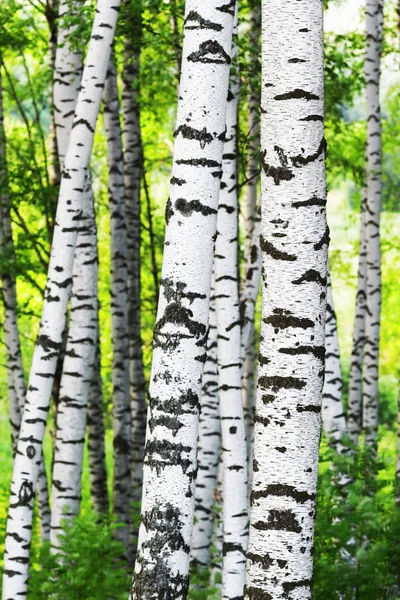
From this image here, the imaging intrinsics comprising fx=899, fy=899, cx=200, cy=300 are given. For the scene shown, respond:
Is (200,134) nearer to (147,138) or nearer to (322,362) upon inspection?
(322,362)

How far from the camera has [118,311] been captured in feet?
37.6

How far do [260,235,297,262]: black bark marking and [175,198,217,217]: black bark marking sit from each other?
1.28 ft

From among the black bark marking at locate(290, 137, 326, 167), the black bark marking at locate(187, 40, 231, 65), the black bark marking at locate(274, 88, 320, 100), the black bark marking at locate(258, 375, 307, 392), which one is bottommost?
the black bark marking at locate(258, 375, 307, 392)

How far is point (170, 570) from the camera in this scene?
3625 millimetres

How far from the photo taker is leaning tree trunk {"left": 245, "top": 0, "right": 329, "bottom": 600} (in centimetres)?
336

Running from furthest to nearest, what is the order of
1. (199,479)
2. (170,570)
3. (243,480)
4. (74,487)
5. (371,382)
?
1. (371,382)
2. (199,479)
3. (74,487)
4. (243,480)
5. (170,570)

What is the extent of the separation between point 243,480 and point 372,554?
1.00 meters

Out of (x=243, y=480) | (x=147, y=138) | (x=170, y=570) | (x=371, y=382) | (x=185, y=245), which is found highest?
(x=147, y=138)

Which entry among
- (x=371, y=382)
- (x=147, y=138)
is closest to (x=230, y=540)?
(x=371, y=382)

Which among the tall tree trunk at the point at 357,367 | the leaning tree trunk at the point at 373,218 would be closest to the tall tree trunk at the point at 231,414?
the tall tree trunk at the point at 357,367

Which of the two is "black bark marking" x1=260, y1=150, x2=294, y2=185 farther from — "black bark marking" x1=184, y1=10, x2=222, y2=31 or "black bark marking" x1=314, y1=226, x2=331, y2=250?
"black bark marking" x1=184, y1=10, x2=222, y2=31

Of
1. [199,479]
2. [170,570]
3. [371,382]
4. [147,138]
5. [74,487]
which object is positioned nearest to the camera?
[170,570]

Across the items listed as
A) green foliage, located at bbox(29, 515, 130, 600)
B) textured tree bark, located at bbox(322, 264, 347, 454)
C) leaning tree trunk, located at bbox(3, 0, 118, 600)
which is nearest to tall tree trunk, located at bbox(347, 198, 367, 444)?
textured tree bark, located at bbox(322, 264, 347, 454)

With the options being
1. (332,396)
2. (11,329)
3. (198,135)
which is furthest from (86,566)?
(11,329)
